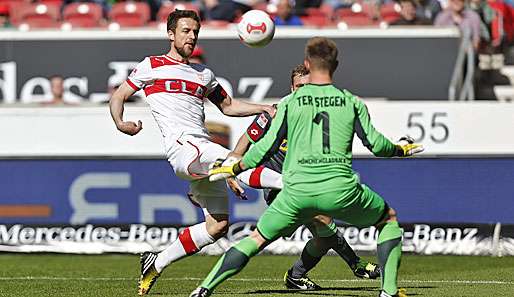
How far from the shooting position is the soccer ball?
10.6m

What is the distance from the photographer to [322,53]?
8.14 m

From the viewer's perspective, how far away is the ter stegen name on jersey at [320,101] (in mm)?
8141

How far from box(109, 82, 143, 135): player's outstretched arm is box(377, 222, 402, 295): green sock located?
2.46 meters

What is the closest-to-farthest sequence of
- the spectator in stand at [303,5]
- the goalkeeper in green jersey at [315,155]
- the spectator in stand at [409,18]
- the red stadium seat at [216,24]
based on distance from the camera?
the goalkeeper in green jersey at [315,155] < the spectator in stand at [409,18] < the red stadium seat at [216,24] < the spectator in stand at [303,5]

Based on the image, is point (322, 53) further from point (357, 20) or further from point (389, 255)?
point (357, 20)

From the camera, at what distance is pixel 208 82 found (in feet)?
34.5

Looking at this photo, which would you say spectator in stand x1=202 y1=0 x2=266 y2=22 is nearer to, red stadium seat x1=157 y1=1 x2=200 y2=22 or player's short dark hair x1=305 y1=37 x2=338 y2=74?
red stadium seat x1=157 y1=1 x2=200 y2=22

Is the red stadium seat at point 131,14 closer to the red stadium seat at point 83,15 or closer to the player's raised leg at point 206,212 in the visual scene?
the red stadium seat at point 83,15

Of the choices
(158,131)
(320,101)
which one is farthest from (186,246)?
(158,131)

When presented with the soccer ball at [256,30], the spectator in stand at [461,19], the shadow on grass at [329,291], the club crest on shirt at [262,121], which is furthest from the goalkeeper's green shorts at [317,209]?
the spectator in stand at [461,19]

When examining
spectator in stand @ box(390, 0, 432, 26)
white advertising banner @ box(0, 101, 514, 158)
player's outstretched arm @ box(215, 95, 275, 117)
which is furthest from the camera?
spectator in stand @ box(390, 0, 432, 26)

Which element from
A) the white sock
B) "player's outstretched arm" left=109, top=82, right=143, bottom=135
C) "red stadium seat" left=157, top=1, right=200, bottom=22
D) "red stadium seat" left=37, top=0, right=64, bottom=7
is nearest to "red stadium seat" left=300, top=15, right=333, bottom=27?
"red stadium seat" left=157, top=1, right=200, bottom=22

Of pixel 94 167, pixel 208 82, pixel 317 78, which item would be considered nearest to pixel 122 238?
pixel 94 167

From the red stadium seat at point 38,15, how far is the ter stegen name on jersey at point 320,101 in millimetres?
12310
